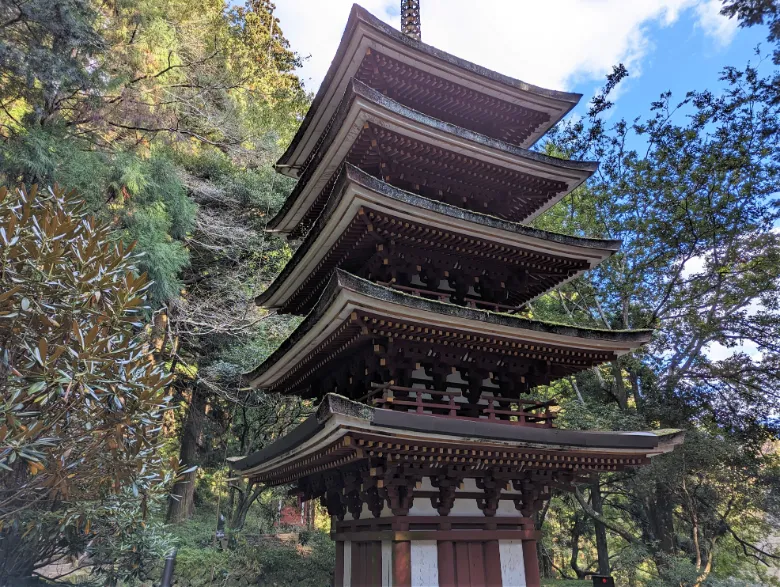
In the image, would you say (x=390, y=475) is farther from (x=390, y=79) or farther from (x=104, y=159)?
(x=104, y=159)

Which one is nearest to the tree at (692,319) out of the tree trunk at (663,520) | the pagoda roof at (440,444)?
the tree trunk at (663,520)

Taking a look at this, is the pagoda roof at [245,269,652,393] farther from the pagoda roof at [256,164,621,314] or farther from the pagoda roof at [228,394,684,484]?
the pagoda roof at [256,164,621,314]

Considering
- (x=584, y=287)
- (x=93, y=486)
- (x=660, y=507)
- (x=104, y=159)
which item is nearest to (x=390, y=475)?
(x=93, y=486)

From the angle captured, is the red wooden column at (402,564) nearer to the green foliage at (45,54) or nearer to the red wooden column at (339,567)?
the red wooden column at (339,567)

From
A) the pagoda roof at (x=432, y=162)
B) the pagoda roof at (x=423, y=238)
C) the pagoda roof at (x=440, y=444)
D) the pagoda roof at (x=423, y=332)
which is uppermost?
the pagoda roof at (x=432, y=162)

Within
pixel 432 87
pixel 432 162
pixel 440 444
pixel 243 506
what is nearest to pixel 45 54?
pixel 432 87

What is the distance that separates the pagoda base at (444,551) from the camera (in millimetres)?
7051

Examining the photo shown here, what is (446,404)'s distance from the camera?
7910mm

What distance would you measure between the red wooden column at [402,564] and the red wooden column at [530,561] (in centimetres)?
222

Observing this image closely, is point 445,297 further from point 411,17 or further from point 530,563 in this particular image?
point 411,17

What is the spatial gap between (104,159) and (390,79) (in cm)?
860

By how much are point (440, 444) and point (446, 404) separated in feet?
4.40

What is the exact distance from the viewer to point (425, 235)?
8195mm

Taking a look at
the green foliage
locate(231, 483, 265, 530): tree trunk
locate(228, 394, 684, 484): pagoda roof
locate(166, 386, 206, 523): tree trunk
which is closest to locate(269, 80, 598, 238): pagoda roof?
locate(228, 394, 684, 484): pagoda roof
